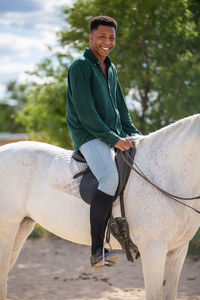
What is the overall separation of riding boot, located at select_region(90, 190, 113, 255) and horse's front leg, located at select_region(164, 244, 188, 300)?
1.97 ft

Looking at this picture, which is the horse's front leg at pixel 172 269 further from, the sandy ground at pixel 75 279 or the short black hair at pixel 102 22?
the short black hair at pixel 102 22

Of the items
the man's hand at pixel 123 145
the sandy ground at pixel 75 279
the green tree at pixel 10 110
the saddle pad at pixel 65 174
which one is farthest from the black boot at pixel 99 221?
the green tree at pixel 10 110

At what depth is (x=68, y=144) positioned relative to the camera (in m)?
8.35

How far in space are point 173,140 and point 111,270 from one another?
3.72 meters

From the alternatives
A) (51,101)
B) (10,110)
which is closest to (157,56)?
(51,101)

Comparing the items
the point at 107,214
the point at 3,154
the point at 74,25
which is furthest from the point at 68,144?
the point at 107,214

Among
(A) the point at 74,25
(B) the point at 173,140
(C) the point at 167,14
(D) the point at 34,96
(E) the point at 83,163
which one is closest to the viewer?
(B) the point at 173,140

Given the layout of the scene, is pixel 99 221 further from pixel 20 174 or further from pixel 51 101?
pixel 51 101

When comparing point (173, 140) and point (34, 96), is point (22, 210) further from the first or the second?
point (34, 96)

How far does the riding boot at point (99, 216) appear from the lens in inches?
114

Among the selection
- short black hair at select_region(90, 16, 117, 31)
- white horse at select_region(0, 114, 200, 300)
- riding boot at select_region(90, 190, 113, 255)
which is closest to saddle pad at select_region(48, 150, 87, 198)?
white horse at select_region(0, 114, 200, 300)

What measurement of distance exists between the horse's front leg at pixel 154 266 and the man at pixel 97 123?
30 centimetres

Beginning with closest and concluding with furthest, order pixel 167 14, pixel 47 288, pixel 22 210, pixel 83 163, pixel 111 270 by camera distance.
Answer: pixel 83 163, pixel 22 210, pixel 47 288, pixel 111 270, pixel 167 14

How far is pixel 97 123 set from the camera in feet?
9.62
